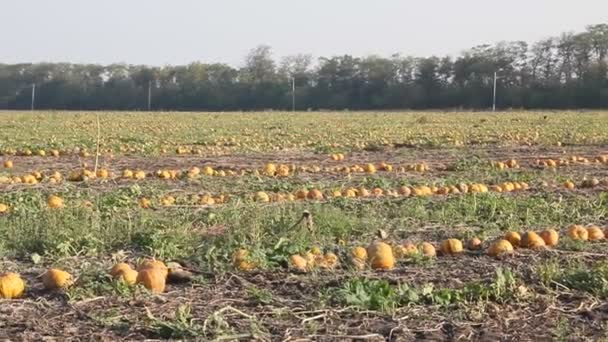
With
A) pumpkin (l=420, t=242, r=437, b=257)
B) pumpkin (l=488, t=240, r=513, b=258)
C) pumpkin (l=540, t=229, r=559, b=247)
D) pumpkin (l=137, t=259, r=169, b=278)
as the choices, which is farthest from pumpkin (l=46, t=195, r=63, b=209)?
pumpkin (l=540, t=229, r=559, b=247)

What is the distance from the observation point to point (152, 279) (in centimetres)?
493

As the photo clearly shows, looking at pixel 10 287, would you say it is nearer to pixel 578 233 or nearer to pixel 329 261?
pixel 329 261

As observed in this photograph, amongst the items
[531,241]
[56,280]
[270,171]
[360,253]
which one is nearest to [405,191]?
[270,171]

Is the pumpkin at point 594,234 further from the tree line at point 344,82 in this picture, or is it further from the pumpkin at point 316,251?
the tree line at point 344,82

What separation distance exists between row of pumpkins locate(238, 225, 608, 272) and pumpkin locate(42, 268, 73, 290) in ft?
3.53

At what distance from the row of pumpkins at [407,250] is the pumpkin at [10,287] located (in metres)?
1.33

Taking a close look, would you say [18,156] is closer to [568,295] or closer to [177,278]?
[177,278]

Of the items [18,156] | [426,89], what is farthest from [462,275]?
[426,89]

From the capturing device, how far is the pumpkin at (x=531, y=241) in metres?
6.32

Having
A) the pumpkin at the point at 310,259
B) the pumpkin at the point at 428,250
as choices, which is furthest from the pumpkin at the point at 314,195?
the pumpkin at the point at 310,259

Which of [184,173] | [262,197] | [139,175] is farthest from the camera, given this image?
[184,173]

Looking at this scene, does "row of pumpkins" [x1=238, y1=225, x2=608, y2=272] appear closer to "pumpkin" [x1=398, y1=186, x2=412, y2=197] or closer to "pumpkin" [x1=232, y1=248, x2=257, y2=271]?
"pumpkin" [x1=232, y1=248, x2=257, y2=271]

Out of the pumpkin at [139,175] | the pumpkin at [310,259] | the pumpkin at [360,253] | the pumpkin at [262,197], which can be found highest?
the pumpkin at [360,253]

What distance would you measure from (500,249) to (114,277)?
2.70 m
